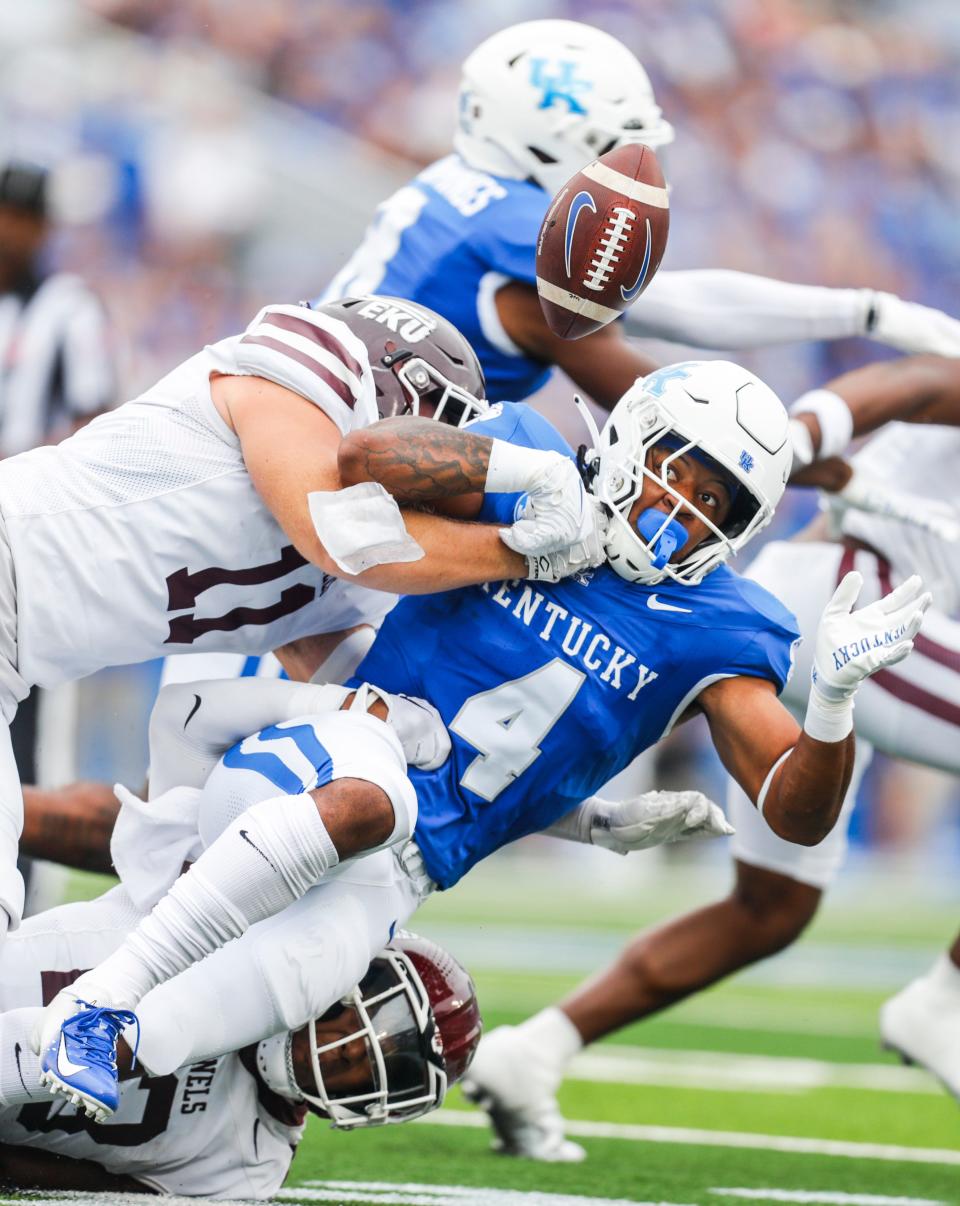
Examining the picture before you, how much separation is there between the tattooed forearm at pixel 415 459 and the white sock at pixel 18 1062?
1.03m

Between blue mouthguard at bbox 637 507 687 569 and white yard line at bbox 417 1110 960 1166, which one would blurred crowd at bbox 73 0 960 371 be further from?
blue mouthguard at bbox 637 507 687 569

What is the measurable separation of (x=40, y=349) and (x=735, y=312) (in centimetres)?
207

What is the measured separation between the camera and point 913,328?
13.8 ft

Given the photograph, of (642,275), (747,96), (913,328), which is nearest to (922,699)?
(913,328)

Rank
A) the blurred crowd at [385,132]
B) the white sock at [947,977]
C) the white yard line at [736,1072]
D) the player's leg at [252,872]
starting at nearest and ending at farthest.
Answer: the player's leg at [252,872], the white sock at [947,977], the white yard line at [736,1072], the blurred crowd at [385,132]

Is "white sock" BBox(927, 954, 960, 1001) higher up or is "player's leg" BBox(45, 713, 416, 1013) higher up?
"player's leg" BBox(45, 713, 416, 1013)

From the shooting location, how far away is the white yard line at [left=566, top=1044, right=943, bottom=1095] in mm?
5305

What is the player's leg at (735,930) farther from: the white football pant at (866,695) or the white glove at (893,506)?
the white glove at (893,506)

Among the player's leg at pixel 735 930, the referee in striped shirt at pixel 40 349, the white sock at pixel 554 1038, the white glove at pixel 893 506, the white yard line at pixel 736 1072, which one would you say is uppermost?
the white glove at pixel 893 506

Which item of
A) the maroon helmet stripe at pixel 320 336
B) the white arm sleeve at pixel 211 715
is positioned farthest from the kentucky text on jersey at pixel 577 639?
the maroon helmet stripe at pixel 320 336

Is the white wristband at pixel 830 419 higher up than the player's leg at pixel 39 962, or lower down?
higher up

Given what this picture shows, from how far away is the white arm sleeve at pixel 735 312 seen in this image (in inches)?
167

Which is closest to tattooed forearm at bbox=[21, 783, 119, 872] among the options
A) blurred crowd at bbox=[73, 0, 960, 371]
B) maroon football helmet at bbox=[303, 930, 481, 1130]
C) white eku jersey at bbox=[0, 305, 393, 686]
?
white eku jersey at bbox=[0, 305, 393, 686]

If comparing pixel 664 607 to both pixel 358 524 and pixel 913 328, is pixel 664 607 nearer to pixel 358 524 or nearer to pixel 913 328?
pixel 358 524
